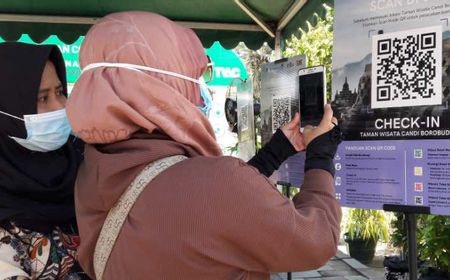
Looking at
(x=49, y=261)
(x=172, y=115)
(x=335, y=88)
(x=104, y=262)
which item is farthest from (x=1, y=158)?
(x=335, y=88)

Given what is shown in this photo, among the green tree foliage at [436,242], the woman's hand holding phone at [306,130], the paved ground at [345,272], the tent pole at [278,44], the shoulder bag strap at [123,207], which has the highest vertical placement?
the tent pole at [278,44]

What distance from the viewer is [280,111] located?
232cm

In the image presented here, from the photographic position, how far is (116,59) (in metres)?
1.10

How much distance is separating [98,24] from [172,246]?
0.59 m

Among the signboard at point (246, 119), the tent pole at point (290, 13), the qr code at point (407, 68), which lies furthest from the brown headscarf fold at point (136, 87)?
the tent pole at point (290, 13)

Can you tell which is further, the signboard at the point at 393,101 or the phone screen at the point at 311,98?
the phone screen at the point at 311,98

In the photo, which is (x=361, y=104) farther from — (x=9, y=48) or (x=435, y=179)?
(x=9, y=48)

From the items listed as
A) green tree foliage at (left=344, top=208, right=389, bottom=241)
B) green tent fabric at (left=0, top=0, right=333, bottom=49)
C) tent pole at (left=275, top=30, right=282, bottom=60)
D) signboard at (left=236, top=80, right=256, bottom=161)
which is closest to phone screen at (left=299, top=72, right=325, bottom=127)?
signboard at (left=236, top=80, right=256, bottom=161)

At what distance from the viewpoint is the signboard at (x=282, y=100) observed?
220cm

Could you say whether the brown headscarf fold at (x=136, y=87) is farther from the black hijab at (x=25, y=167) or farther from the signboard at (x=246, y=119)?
the signboard at (x=246, y=119)

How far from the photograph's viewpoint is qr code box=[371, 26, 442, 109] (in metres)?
1.60

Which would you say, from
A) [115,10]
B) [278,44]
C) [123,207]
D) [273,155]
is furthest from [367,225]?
[123,207]

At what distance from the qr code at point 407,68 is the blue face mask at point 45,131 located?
3.73 ft

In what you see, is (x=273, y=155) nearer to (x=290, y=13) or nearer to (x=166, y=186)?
(x=166, y=186)
